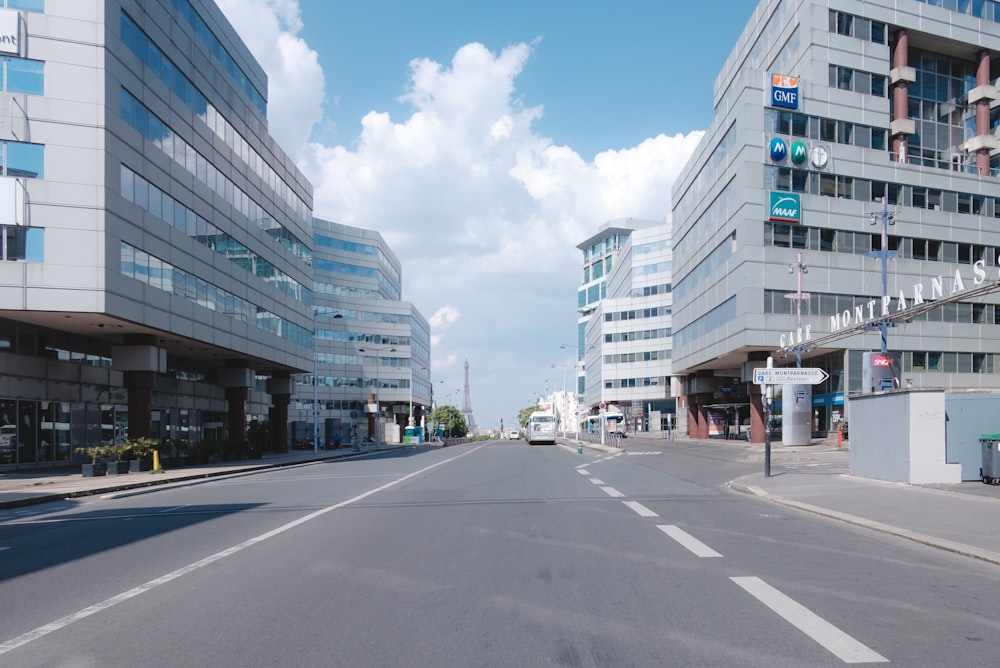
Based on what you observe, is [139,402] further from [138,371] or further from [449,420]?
[449,420]

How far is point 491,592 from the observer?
7551mm

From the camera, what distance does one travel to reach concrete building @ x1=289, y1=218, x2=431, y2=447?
312 feet

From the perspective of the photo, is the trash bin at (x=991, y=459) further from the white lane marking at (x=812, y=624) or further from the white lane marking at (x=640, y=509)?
the white lane marking at (x=812, y=624)

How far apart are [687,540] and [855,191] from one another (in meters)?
50.9

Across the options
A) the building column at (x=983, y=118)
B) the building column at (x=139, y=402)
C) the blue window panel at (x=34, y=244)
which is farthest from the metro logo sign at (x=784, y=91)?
the blue window panel at (x=34, y=244)

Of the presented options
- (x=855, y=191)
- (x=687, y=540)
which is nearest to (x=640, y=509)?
(x=687, y=540)

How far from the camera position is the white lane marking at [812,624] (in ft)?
17.9

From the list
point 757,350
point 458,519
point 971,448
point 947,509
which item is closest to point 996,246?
point 757,350

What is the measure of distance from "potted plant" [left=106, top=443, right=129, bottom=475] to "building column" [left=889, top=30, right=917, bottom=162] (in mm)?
53751

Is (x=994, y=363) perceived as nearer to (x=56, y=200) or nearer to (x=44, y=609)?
(x=56, y=200)

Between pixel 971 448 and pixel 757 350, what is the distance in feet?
122

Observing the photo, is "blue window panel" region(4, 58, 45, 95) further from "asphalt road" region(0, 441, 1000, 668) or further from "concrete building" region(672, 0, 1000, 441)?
"concrete building" region(672, 0, 1000, 441)

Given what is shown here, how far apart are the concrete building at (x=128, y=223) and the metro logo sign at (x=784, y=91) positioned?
33.9 m

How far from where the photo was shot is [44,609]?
723 cm
